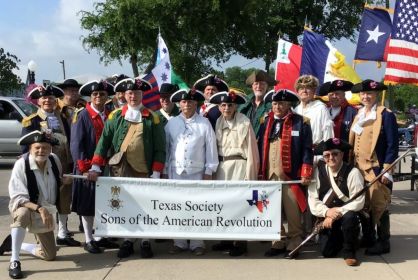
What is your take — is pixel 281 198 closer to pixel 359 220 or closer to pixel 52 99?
pixel 359 220

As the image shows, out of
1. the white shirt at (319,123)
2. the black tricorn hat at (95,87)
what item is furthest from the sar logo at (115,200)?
the white shirt at (319,123)

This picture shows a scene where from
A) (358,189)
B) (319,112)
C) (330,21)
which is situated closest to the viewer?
(358,189)

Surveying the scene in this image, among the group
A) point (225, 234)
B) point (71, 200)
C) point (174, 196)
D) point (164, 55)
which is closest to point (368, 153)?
point (225, 234)

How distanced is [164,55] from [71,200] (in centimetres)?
340

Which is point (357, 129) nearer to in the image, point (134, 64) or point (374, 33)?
point (374, 33)

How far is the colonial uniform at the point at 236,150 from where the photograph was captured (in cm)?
610

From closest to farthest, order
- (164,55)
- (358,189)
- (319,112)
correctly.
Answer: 1. (358,189)
2. (319,112)
3. (164,55)

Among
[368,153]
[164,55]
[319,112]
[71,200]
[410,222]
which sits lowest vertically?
[410,222]

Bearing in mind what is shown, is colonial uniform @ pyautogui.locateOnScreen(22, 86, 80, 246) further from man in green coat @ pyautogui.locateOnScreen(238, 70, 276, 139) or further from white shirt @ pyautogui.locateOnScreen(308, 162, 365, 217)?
white shirt @ pyautogui.locateOnScreen(308, 162, 365, 217)

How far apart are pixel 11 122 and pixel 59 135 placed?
8.73 m

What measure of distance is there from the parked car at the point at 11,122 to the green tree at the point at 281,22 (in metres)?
9.61

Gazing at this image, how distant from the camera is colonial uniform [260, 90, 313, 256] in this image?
604 cm

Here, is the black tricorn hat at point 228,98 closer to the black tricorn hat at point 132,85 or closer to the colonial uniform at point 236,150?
the colonial uniform at point 236,150

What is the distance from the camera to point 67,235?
6.73m
